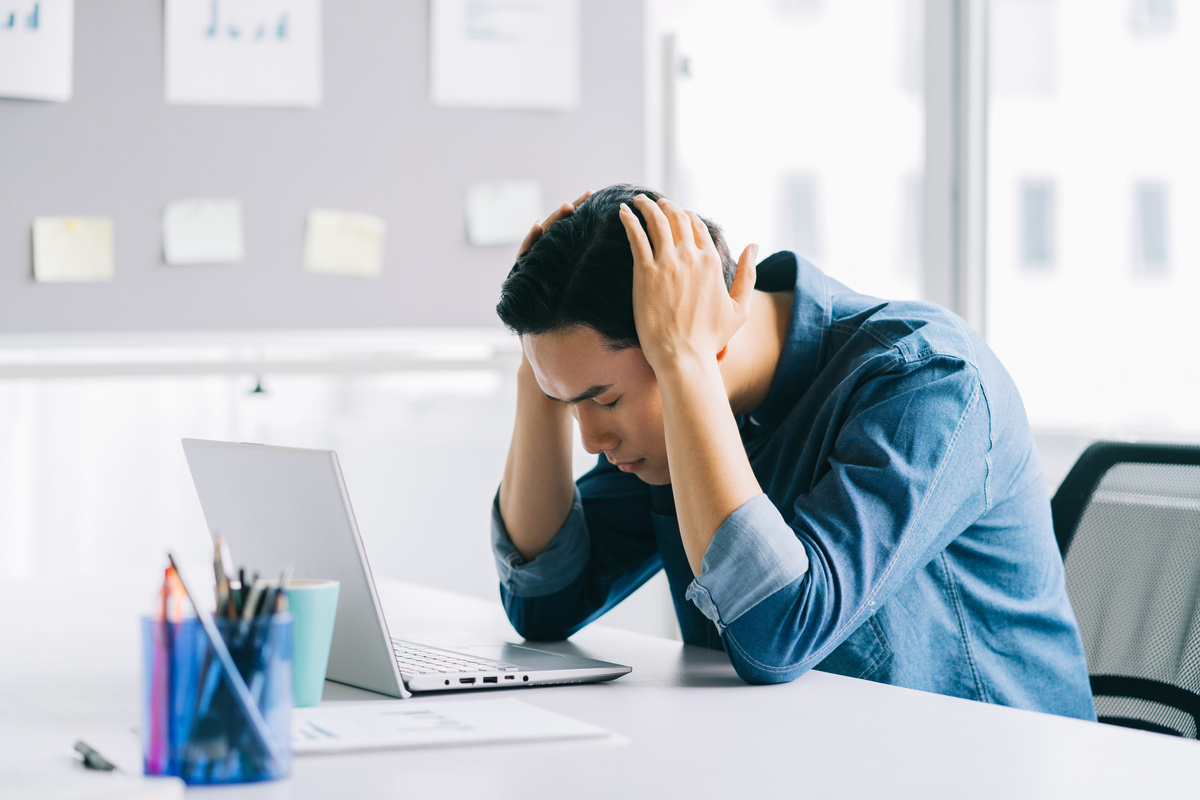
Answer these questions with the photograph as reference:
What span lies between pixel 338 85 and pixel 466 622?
1045 millimetres

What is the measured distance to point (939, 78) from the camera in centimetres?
247

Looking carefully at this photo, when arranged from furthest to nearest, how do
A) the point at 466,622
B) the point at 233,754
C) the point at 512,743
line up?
the point at 466,622 < the point at 512,743 < the point at 233,754

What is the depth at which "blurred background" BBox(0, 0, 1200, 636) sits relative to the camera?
2121mm

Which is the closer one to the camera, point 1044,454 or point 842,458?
point 842,458

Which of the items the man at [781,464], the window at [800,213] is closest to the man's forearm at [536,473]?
the man at [781,464]

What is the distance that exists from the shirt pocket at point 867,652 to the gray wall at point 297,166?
1.17 meters

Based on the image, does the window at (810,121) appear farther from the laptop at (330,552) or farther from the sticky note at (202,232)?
the laptop at (330,552)

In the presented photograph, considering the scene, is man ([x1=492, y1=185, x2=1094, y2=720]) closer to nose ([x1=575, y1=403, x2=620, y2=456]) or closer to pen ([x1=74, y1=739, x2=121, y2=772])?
nose ([x1=575, y1=403, x2=620, y2=456])

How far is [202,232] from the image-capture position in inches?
74.9

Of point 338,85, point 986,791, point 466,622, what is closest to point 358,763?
point 986,791

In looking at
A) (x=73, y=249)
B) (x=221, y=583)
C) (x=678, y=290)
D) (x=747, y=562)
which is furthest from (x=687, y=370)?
(x=73, y=249)

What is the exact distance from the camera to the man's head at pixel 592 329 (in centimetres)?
108

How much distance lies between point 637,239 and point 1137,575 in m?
0.62

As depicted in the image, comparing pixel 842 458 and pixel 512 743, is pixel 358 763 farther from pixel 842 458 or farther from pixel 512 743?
pixel 842 458
